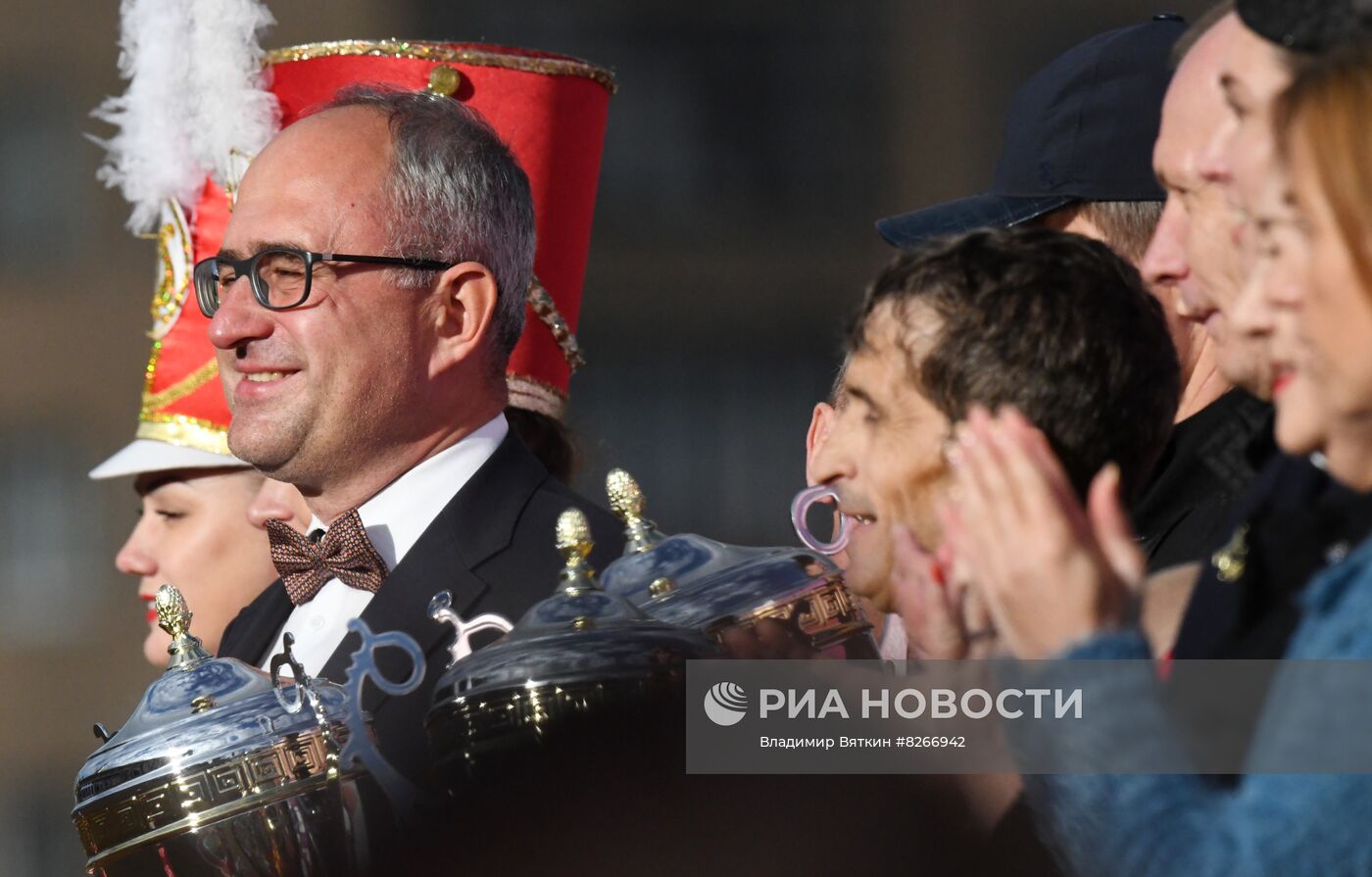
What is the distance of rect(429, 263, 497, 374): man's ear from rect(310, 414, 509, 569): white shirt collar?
113 mm

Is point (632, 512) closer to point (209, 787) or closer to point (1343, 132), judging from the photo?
point (209, 787)

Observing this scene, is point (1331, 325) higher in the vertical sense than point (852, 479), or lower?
higher

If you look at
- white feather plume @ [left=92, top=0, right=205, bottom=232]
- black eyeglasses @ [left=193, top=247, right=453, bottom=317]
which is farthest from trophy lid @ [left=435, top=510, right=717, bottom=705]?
white feather plume @ [left=92, top=0, right=205, bottom=232]

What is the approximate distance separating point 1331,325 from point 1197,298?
421 millimetres

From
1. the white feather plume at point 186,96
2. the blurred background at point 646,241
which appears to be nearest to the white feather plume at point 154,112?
the white feather plume at point 186,96

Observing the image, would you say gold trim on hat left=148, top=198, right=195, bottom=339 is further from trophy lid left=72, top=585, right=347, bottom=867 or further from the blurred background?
the blurred background

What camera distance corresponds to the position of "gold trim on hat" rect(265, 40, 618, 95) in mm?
3078

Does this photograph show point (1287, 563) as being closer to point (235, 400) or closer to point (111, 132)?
point (235, 400)

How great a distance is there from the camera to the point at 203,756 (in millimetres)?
1856

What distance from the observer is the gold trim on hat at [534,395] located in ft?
10.2

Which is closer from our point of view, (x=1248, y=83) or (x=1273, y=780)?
(x=1273, y=780)

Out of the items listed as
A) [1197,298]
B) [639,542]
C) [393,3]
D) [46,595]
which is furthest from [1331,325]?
[46,595]

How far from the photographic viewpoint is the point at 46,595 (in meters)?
9.82

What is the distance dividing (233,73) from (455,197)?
674mm
